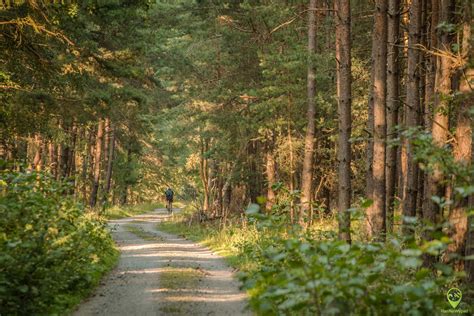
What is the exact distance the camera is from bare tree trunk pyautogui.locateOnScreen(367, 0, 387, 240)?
43.6ft

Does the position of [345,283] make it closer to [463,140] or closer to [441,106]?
[463,140]

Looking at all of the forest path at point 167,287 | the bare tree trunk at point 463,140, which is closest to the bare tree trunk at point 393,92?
the bare tree trunk at point 463,140

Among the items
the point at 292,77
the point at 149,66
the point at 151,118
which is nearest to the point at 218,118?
the point at 292,77

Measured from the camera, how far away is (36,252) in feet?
26.4

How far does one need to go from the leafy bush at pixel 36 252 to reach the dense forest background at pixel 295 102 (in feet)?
1.77

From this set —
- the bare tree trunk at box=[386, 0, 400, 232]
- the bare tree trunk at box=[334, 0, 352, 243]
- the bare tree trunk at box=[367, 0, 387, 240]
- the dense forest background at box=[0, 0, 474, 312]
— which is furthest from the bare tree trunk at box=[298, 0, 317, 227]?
the bare tree trunk at box=[334, 0, 352, 243]

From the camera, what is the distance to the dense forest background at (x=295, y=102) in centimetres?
992

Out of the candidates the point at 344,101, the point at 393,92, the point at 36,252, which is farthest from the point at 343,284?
the point at 393,92

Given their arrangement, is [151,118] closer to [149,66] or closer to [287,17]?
[149,66]

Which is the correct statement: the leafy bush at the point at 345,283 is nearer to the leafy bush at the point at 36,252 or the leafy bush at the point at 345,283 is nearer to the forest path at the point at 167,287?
the forest path at the point at 167,287

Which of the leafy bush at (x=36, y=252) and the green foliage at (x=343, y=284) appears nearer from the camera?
the green foliage at (x=343, y=284)

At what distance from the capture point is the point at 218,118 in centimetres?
2716

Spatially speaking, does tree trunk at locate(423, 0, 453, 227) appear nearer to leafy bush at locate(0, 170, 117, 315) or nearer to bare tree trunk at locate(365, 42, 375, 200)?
bare tree trunk at locate(365, 42, 375, 200)

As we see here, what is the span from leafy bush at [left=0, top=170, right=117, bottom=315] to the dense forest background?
0.54m
